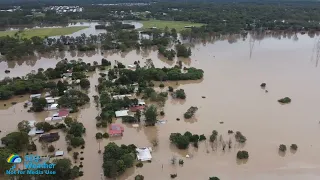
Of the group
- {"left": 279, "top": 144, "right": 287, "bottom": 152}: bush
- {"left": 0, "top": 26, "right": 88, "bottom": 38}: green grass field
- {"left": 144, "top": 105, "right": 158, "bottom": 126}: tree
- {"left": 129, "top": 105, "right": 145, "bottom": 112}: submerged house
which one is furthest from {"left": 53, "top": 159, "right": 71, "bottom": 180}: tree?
{"left": 0, "top": 26, "right": 88, "bottom": 38}: green grass field

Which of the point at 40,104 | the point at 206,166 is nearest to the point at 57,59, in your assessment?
the point at 40,104

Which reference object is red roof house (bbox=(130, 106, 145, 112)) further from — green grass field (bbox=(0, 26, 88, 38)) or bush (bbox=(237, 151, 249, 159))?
green grass field (bbox=(0, 26, 88, 38))

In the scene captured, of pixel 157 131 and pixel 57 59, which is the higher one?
pixel 57 59

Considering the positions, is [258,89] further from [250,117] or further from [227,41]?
[227,41]

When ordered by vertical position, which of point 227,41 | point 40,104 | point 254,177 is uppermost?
point 227,41

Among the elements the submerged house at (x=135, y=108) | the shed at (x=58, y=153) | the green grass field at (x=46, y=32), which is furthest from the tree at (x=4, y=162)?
the green grass field at (x=46, y=32)

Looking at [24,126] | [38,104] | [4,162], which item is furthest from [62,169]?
[38,104]

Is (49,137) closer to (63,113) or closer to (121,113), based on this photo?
(63,113)
